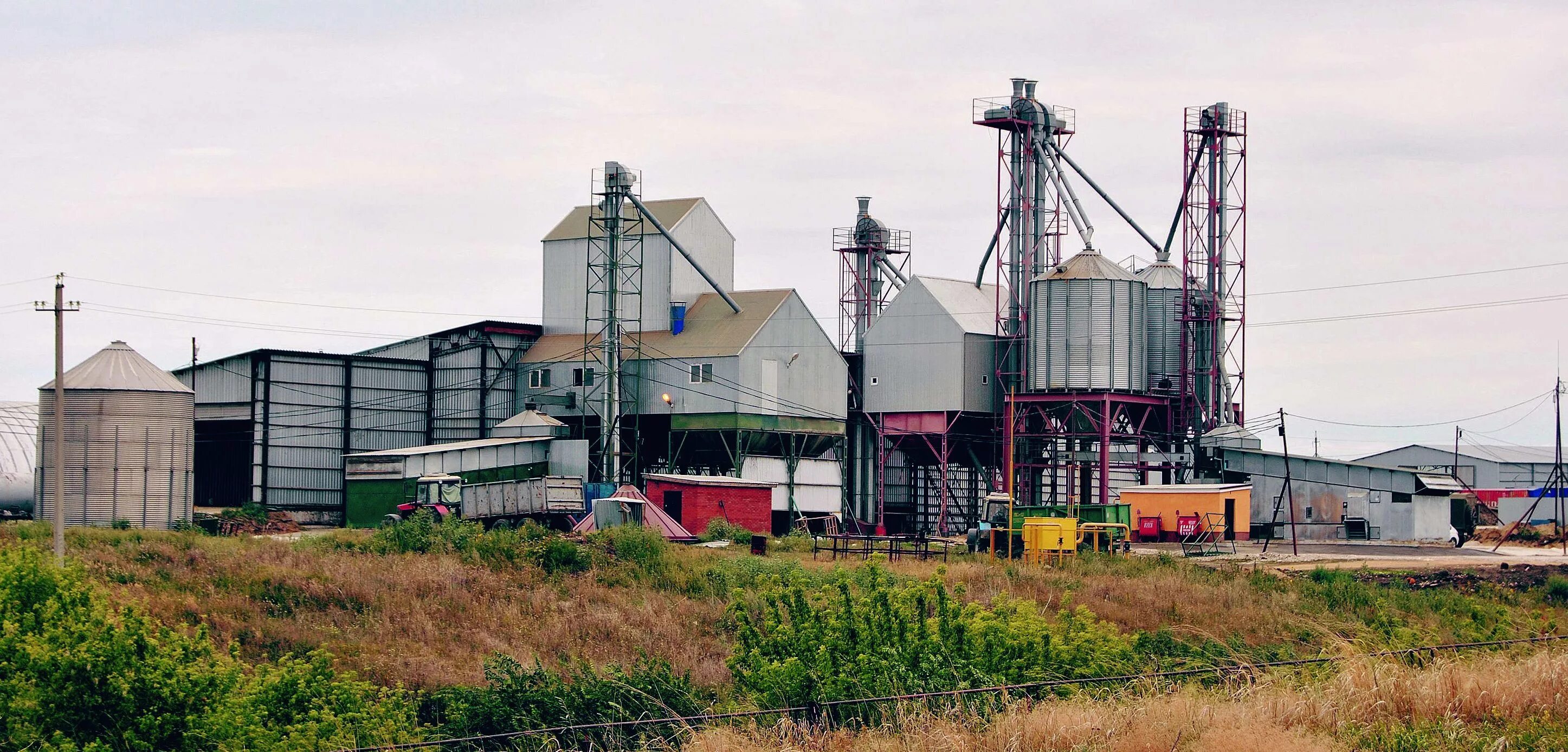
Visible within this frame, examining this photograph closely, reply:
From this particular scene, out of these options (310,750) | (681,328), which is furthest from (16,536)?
(681,328)

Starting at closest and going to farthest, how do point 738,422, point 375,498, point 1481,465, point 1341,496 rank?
point 375,498 < point 1341,496 < point 738,422 < point 1481,465

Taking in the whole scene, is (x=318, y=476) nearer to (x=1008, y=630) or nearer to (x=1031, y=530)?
(x=1031, y=530)

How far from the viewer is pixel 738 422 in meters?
64.0

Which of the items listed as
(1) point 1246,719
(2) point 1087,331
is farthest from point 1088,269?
(1) point 1246,719

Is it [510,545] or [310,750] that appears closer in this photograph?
[310,750]

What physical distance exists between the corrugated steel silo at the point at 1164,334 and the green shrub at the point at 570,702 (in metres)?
51.3

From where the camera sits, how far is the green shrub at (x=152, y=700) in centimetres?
1900

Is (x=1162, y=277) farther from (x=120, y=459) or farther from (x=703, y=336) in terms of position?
(x=120, y=459)

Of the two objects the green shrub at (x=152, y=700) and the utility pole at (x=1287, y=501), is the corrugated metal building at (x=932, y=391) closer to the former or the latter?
the utility pole at (x=1287, y=501)

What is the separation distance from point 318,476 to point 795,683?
48159 mm

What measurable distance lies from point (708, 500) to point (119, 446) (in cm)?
1972

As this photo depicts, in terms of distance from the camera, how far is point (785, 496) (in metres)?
66.6

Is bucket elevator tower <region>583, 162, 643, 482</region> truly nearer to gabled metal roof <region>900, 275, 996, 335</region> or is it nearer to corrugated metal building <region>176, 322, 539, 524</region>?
corrugated metal building <region>176, 322, 539, 524</region>

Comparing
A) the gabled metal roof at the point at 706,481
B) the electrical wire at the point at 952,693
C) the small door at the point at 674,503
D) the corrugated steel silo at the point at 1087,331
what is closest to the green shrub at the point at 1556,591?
the electrical wire at the point at 952,693
